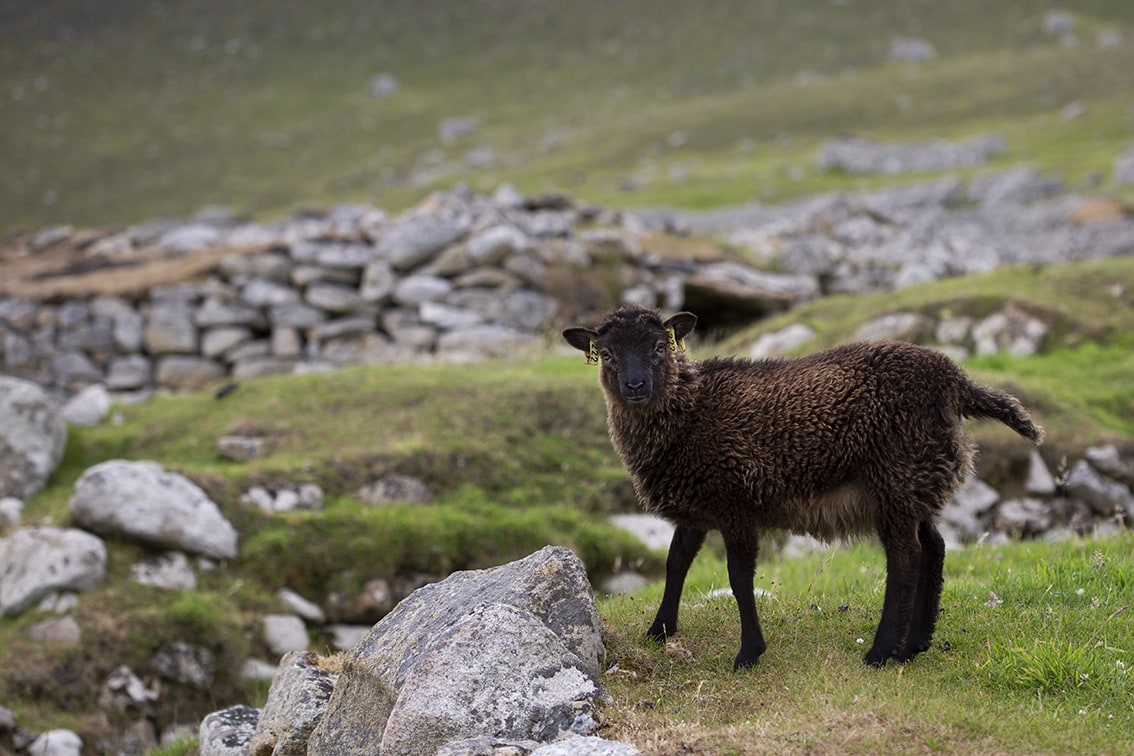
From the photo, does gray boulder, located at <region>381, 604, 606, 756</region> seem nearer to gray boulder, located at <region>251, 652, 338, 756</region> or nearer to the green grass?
the green grass

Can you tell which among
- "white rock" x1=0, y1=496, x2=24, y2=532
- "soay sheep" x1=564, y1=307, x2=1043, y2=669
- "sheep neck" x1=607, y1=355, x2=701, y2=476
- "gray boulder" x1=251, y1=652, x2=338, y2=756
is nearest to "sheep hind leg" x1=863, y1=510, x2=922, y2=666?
"soay sheep" x1=564, y1=307, x2=1043, y2=669

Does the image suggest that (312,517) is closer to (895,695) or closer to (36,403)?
(36,403)

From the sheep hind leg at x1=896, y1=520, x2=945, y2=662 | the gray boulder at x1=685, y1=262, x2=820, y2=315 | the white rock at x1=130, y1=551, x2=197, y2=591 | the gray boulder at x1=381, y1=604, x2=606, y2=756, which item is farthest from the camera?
the gray boulder at x1=685, y1=262, x2=820, y2=315

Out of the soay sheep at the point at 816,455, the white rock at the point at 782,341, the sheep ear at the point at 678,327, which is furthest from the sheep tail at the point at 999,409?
the white rock at the point at 782,341

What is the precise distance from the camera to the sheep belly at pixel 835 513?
7871mm

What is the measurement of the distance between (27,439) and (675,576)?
1137 cm

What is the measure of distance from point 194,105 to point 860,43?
2608 inches

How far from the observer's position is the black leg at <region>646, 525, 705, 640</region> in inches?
329

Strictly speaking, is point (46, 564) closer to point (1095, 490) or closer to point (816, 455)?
point (816, 455)

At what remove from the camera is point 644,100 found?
99.9 meters

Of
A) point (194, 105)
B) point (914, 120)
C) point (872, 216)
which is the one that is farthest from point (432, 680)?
point (194, 105)

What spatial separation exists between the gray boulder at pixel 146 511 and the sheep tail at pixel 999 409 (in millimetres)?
9329

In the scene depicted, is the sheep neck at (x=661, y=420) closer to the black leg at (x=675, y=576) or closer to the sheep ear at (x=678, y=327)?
the sheep ear at (x=678, y=327)

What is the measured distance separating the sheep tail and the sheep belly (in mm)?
1020
